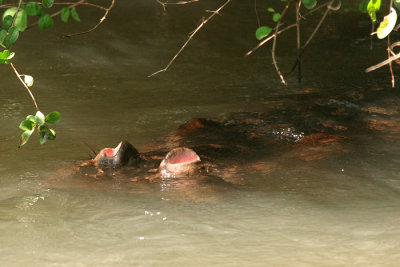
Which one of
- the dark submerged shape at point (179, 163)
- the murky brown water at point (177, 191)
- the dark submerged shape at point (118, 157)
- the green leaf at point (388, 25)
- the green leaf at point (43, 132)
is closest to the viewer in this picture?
the green leaf at point (388, 25)

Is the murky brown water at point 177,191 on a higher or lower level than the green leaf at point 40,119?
lower

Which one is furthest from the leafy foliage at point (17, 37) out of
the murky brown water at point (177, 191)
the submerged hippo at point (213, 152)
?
the submerged hippo at point (213, 152)

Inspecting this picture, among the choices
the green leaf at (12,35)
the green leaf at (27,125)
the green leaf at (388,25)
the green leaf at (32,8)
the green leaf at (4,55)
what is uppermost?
the green leaf at (32,8)

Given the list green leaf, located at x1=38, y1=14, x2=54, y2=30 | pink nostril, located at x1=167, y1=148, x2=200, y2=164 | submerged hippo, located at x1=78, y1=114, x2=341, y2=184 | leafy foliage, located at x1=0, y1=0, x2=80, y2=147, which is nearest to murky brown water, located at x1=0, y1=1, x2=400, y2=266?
submerged hippo, located at x1=78, y1=114, x2=341, y2=184

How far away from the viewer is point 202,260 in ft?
7.86

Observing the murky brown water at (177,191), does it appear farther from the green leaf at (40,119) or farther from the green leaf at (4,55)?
the green leaf at (4,55)

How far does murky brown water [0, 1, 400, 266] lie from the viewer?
2.50 metres

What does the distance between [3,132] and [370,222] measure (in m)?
2.59

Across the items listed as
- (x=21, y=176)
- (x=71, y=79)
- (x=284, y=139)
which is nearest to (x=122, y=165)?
(x=21, y=176)

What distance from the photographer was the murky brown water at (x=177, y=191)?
250cm

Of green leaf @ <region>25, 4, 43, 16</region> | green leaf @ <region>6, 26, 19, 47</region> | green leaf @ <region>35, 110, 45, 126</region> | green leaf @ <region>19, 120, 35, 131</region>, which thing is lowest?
green leaf @ <region>19, 120, 35, 131</region>

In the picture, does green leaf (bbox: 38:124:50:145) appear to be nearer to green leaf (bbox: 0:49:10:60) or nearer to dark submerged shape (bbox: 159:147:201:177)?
green leaf (bbox: 0:49:10:60)

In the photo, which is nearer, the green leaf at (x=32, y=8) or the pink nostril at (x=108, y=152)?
the green leaf at (x=32, y=8)

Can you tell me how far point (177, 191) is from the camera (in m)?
3.18
